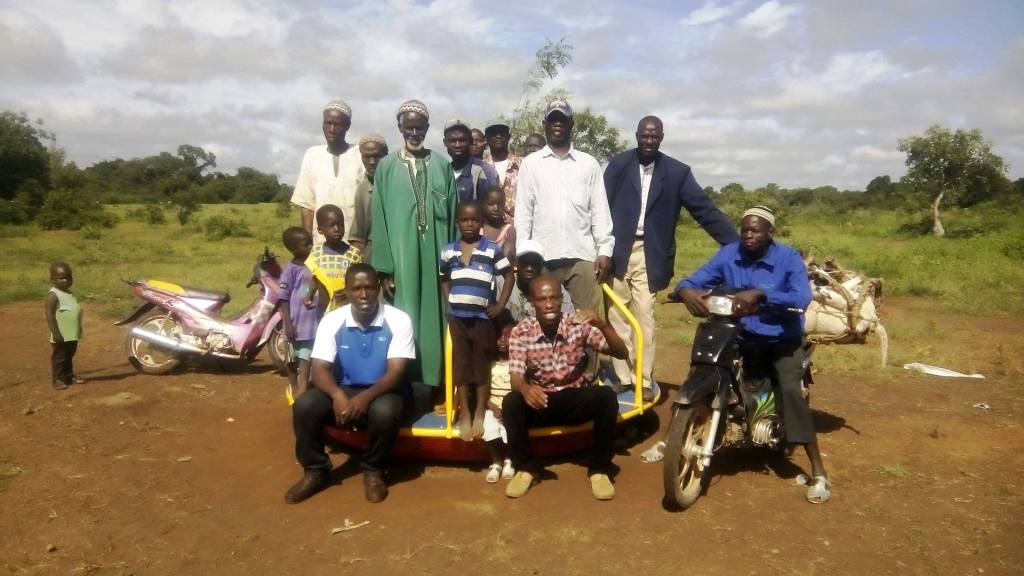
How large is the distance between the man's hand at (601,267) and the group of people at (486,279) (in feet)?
0.05

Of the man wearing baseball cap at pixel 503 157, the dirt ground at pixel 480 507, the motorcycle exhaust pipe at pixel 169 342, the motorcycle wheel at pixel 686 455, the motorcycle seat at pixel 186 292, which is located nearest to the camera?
the dirt ground at pixel 480 507

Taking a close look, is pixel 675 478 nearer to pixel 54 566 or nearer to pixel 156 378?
pixel 54 566

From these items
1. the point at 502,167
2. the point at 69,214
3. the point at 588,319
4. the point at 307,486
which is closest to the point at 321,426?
the point at 307,486

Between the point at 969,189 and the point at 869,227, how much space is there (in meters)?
3.82

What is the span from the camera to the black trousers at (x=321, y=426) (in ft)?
13.5

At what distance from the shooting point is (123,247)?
1844 centimetres

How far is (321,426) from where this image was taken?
420 centimetres

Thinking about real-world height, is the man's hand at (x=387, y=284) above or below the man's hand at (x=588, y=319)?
above

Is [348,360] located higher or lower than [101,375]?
higher

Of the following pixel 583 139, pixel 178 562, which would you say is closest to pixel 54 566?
pixel 178 562

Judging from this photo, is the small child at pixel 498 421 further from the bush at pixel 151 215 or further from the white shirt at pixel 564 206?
the bush at pixel 151 215

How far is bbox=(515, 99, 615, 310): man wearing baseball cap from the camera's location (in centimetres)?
488

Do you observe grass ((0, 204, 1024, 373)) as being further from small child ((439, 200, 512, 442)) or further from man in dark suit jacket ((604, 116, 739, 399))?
small child ((439, 200, 512, 442))

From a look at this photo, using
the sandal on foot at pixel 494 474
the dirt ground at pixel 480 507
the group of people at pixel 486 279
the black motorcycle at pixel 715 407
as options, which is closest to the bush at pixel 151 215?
the dirt ground at pixel 480 507
